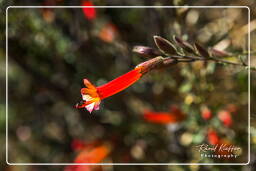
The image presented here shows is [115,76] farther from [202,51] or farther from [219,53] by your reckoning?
[202,51]

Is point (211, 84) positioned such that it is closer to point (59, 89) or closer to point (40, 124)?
point (59, 89)

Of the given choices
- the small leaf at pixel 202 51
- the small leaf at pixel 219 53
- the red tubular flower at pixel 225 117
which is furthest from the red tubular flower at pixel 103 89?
the red tubular flower at pixel 225 117

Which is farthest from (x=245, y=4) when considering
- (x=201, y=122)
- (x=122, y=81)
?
(x=122, y=81)

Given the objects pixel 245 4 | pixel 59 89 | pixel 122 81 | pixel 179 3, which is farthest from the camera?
pixel 59 89

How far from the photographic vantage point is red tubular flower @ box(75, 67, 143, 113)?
146 centimetres

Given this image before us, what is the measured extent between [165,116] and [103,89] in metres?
1.19

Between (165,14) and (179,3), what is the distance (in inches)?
18.3

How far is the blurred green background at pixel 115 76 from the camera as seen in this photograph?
2076mm

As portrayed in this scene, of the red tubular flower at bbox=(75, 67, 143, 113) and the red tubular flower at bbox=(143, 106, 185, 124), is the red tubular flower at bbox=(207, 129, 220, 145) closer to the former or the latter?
the red tubular flower at bbox=(143, 106, 185, 124)

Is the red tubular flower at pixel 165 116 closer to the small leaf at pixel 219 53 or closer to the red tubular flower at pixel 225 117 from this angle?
the red tubular flower at pixel 225 117

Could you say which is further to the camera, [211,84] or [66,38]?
[66,38]

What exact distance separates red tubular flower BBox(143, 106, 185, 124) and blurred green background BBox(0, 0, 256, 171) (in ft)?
0.12

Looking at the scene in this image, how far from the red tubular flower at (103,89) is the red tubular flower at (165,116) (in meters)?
1.03

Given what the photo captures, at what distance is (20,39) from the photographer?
7.43 ft
